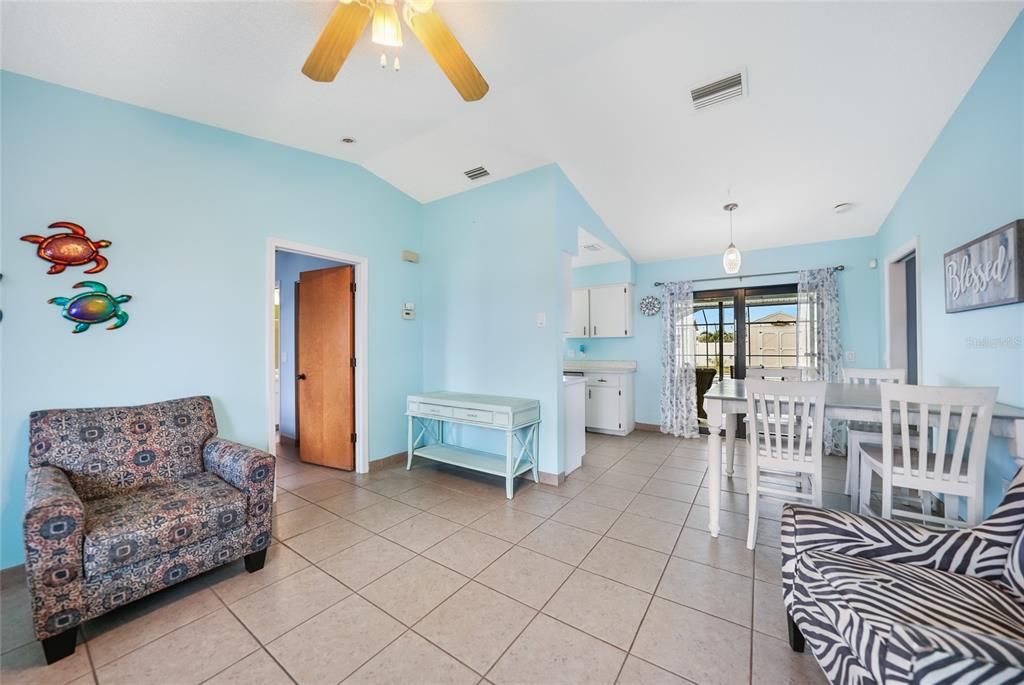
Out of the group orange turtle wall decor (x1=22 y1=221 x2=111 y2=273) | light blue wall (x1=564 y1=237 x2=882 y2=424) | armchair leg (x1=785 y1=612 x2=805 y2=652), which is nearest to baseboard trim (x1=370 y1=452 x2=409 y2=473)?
orange turtle wall decor (x1=22 y1=221 x2=111 y2=273)

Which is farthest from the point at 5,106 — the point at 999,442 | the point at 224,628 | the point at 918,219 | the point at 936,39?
the point at 918,219

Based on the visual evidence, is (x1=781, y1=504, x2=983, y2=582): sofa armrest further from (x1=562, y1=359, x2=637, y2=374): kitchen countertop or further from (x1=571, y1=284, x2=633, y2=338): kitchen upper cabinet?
(x1=571, y1=284, x2=633, y2=338): kitchen upper cabinet

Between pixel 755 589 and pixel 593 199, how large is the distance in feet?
11.0

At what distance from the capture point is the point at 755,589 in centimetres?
192

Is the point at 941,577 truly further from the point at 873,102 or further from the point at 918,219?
the point at 918,219

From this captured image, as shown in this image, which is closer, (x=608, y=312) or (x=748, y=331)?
(x=748, y=331)

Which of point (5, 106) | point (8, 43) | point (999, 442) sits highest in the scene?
point (8, 43)

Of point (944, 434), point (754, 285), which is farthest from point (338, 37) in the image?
point (754, 285)

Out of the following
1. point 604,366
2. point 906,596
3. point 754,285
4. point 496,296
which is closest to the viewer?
point 906,596

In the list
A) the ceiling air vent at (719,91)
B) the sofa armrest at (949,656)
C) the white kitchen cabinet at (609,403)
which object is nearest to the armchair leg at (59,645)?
the sofa armrest at (949,656)

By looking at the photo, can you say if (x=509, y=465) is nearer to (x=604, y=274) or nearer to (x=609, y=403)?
(x=609, y=403)

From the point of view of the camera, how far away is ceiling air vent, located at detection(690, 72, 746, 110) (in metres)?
2.29

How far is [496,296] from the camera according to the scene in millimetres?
3686

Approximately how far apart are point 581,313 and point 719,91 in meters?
3.49
